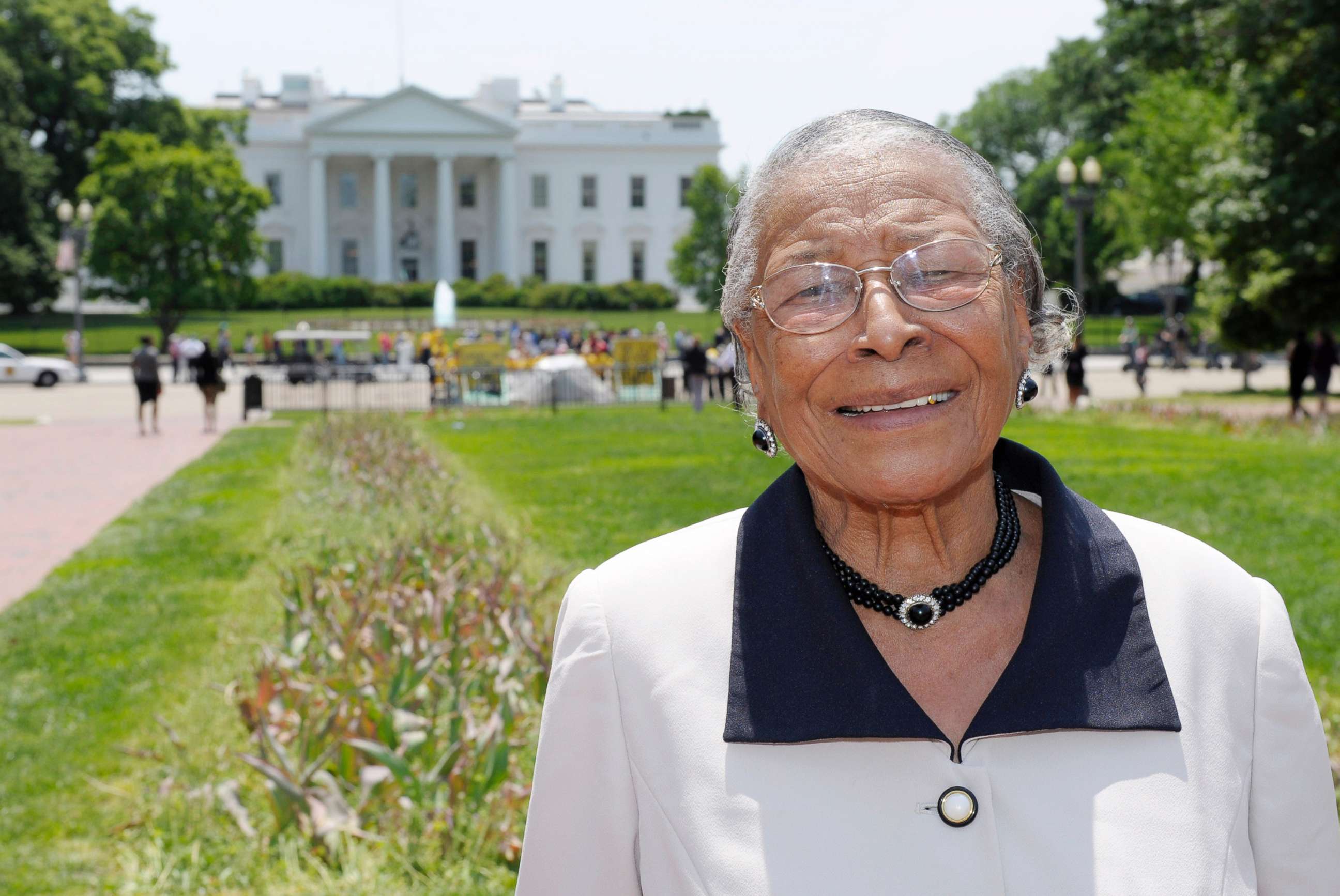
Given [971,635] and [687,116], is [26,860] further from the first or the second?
[687,116]

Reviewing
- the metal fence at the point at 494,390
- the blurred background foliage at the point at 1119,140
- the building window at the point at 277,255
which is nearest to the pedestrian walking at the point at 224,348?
the blurred background foliage at the point at 1119,140

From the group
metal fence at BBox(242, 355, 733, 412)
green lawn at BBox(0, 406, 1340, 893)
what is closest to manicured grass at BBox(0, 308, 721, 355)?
metal fence at BBox(242, 355, 733, 412)

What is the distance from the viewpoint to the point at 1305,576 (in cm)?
781

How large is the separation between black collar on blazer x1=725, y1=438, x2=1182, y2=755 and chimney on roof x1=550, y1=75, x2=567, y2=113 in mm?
99879

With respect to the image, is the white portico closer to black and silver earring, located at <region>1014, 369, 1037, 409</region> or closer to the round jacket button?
black and silver earring, located at <region>1014, 369, 1037, 409</region>

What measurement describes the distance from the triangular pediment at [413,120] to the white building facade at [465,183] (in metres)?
0.09

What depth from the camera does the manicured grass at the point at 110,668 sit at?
499 cm

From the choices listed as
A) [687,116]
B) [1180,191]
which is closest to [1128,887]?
[1180,191]

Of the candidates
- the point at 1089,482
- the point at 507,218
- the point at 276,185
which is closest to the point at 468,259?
the point at 507,218

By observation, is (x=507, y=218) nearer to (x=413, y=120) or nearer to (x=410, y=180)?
(x=410, y=180)

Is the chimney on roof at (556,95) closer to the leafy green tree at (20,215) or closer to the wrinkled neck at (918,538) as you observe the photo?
the leafy green tree at (20,215)

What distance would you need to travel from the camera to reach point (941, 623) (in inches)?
72.5

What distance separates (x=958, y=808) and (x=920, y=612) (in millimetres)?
282

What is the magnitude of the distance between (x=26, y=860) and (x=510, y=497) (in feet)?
26.9
